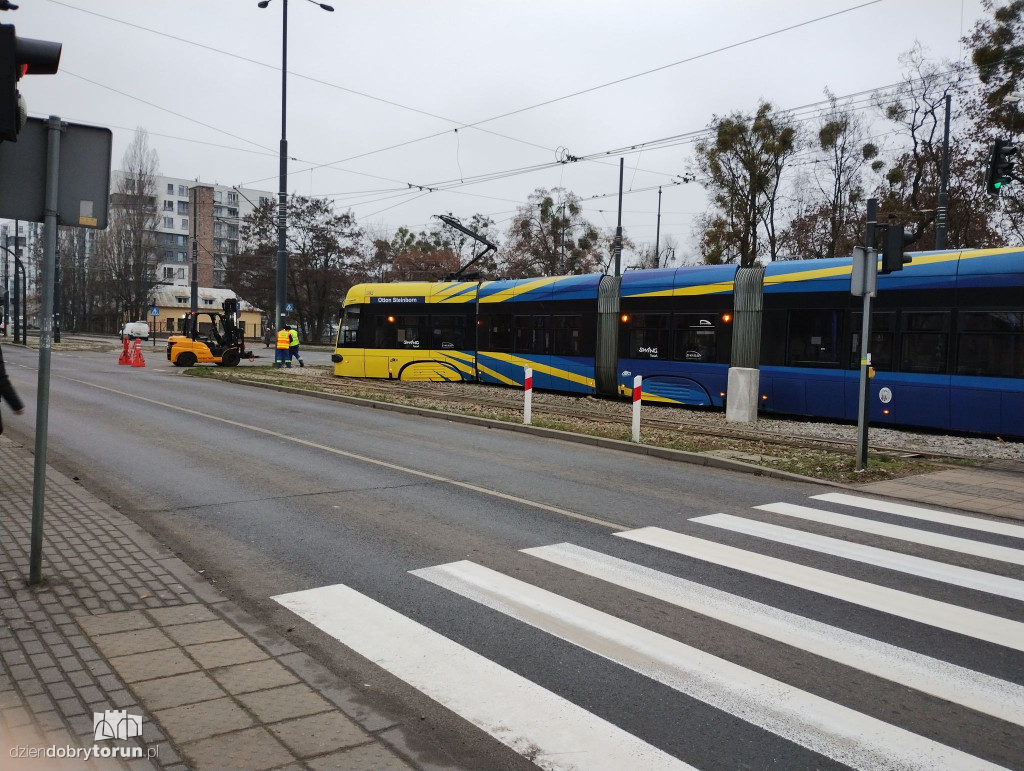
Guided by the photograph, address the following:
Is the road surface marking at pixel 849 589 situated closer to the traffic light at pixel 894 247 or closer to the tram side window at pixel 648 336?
Answer: the traffic light at pixel 894 247

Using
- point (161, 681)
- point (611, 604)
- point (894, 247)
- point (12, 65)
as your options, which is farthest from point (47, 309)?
point (894, 247)

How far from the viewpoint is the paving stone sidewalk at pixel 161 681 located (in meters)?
3.36

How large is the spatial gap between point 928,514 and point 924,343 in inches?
302

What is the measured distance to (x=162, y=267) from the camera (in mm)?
119500

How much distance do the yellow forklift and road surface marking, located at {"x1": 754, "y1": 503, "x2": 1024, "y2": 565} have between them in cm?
2918


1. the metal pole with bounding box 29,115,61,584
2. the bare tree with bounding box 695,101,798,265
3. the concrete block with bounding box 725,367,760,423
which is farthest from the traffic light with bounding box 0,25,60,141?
the bare tree with bounding box 695,101,798,265

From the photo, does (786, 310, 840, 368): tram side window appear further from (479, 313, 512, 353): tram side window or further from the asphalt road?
(479, 313, 512, 353): tram side window

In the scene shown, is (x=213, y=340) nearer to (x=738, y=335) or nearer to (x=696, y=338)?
(x=696, y=338)

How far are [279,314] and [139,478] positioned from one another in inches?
881

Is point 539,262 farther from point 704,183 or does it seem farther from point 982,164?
point 982,164

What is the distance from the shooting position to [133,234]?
80812mm

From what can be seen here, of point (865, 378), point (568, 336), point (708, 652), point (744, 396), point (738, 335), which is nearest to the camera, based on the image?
point (708, 652)

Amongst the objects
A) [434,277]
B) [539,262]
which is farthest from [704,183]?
[434,277]

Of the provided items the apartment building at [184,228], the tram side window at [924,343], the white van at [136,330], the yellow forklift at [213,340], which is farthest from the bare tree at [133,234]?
the tram side window at [924,343]
